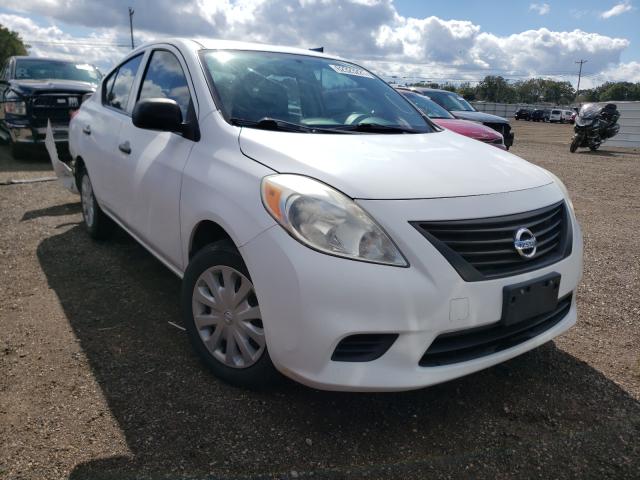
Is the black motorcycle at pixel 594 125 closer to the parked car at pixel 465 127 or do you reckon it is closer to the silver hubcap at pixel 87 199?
the parked car at pixel 465 127

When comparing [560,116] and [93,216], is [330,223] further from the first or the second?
[560,116]

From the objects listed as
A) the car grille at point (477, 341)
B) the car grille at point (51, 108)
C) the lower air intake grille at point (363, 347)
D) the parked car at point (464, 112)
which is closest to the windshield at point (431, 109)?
the parked car at point (464, 112)

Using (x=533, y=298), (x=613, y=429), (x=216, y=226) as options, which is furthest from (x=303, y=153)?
(x=613, y=429)

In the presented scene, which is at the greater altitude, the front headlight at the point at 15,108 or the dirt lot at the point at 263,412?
the front headlight at the point at 15,108

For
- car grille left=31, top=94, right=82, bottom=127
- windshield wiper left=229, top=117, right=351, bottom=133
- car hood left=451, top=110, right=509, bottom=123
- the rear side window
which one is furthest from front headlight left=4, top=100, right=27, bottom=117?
car hood left=451, top=110, right=509, bottom=123

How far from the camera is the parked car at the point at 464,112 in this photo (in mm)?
10914

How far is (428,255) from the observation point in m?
2.02

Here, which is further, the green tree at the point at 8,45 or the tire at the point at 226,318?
the green tree at the point at 8,45

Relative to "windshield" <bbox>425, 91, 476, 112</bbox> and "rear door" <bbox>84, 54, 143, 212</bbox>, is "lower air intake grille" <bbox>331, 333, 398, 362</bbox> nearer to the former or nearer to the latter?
"rear door" <bbox>84, 54, 143, 212</bbox>

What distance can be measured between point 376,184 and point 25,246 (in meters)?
3.80

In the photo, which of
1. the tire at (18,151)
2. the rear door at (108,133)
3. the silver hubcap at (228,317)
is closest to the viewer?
the silver hubcap at (228,317)

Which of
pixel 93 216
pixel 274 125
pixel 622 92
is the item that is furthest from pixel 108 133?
pixel 622 92

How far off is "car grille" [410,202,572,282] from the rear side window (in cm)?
277

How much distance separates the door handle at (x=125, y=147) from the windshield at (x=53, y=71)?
735cm
